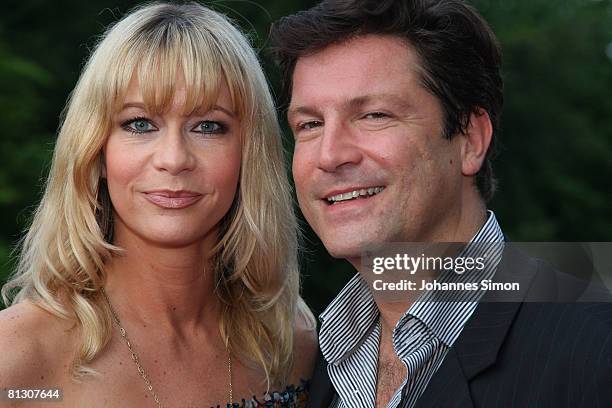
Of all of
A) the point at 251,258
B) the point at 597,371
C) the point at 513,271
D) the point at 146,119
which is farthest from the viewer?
the point at 251,258

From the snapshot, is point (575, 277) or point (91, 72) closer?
point (575, 277)

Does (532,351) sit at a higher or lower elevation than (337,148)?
lower

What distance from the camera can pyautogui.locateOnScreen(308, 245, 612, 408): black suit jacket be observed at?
2.41m

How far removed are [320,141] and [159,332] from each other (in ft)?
3.41

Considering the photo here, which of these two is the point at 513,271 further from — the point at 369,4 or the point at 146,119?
the point at 146,119

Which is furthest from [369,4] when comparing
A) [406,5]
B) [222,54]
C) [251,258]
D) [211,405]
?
[211,405]

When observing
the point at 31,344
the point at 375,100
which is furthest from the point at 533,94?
the point at 31,344

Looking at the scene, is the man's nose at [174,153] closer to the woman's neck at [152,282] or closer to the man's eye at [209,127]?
the man's eye at [209,127]

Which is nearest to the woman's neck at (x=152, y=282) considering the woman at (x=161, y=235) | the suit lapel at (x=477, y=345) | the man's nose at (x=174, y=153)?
the woman at (x=161, y=235)

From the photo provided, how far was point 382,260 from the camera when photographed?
2.96 metres

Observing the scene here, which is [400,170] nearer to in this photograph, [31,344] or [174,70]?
[174,70]

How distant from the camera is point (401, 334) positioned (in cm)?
285

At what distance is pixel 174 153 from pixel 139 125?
0.20 metres

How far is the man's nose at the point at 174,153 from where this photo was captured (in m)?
3.28
